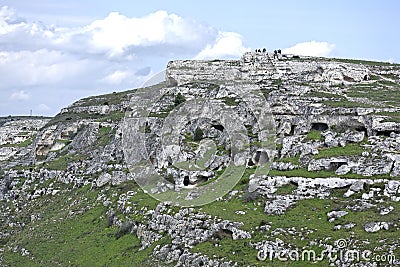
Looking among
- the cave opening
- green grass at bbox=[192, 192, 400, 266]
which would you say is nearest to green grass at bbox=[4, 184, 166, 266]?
green grass at bbox=[192, 192, 400, 266]

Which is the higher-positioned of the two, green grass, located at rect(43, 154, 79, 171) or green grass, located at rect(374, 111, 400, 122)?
green grass, located at rect(374, 111, 400, 122)

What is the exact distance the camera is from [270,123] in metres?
68.2

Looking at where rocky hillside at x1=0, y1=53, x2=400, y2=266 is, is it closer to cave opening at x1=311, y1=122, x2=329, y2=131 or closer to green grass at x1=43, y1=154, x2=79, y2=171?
cave opening at x1=311, y1=122, x2=329, y2=131

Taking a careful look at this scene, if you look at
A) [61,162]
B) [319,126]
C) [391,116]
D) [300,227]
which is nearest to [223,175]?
[319,126]

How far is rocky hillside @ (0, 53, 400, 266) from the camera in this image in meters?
43.0

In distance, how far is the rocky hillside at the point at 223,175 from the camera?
141ft

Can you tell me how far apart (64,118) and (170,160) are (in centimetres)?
4773

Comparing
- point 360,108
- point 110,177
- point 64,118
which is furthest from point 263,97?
point 64,118

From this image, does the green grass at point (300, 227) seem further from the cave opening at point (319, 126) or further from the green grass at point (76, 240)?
the cave opening at point (319, 126)

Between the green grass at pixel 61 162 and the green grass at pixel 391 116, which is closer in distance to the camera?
the green grass at pixel 391 116

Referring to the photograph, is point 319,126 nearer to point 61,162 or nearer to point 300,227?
point 300,227

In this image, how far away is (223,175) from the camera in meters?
57.1

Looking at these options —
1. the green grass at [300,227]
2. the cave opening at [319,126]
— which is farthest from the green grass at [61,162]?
the green grass at [300,227]

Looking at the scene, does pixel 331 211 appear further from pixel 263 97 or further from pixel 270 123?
pixel 263 97
